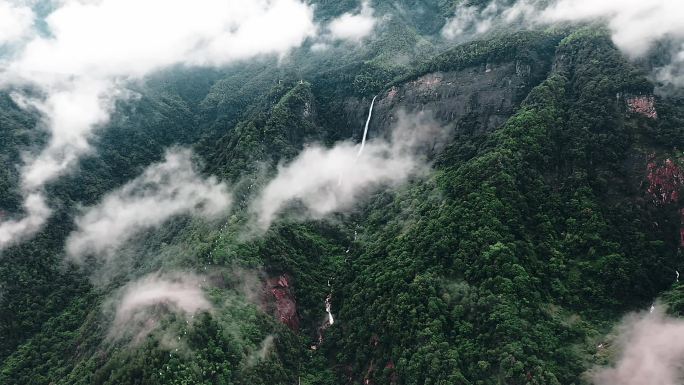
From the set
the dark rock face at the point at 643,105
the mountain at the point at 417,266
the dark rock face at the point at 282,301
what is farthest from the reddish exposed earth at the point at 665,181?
the dark rock face at the point at 282,301

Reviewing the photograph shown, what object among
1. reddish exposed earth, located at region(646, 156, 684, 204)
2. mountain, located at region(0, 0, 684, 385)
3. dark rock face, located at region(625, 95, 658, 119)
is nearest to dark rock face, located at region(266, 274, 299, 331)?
mountain, located at region(0, 0, 684, 385)

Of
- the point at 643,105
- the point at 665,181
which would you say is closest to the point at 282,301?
the point at 665,181

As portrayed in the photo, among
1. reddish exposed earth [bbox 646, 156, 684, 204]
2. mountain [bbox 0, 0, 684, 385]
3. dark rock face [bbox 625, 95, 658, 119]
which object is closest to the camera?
mountain [bbox 0, 0, 684, 385]

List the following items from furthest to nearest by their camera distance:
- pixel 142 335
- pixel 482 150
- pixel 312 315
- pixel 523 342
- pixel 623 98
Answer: pixel 482 150, pixel 623 98, pixel 312 315, pixel 142 335, pixel 523 342

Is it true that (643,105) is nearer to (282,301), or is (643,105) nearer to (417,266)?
(417,266)

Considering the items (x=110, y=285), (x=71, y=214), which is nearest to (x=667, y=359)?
(x=110, y=285)

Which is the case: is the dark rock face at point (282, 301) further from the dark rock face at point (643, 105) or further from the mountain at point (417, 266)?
the dark rock face at point (643, 105)

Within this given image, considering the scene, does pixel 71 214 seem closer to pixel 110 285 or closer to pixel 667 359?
pixel 110 285

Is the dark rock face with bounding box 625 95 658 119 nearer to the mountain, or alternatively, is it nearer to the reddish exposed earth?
the mountain
